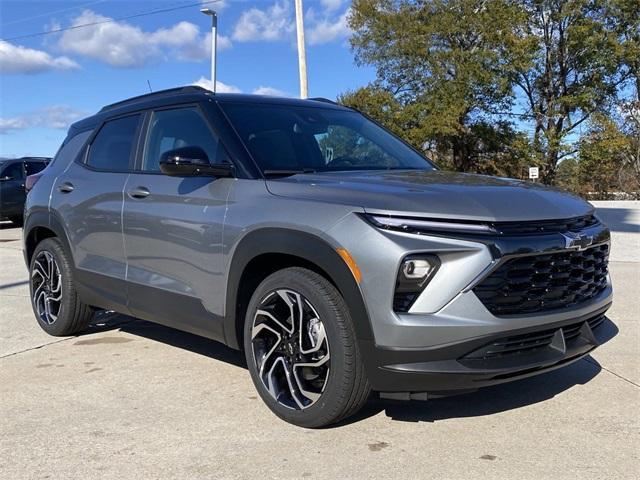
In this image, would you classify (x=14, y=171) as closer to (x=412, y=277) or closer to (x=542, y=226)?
(x=412, y=277)

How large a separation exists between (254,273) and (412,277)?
1.11m

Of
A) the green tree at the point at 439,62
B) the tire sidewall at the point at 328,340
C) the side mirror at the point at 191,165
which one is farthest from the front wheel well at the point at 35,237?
the green tree at the point at 439,62

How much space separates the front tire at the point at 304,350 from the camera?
3.14 meters

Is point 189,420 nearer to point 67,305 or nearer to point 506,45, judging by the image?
point 67,305

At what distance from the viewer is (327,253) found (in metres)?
3.12

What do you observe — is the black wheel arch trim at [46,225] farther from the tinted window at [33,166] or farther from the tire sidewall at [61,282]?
the tinted window at [33,166]

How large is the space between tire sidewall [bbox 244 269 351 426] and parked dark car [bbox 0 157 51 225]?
1421 cm

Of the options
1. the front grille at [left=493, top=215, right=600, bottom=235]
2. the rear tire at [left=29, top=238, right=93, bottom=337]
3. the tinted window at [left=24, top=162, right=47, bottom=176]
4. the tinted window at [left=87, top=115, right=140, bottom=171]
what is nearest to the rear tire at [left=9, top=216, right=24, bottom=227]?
the tinted window at [left=24, top=162, right=47, bottom=176]

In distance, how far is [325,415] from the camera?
3.28 meters

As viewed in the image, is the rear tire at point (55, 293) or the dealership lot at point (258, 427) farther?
the rear tire at point (55, 293)

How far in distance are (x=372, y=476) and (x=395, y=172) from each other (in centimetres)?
189

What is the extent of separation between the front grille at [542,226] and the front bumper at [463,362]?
45 centimetres

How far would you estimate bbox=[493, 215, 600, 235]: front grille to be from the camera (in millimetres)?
3000

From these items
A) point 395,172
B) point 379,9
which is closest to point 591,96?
point 379,9
